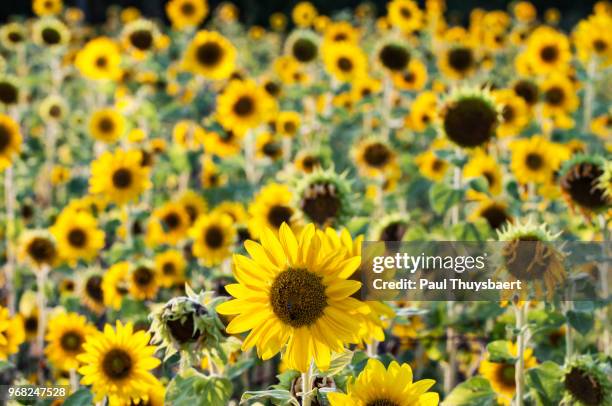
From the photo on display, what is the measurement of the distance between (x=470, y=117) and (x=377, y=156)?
1.01 meters

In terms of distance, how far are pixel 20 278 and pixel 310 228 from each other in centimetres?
234

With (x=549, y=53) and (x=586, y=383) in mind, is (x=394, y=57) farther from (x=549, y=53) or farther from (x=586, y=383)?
(x=586, y=383)

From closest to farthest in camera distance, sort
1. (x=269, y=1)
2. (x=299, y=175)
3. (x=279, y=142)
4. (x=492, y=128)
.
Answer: (x=492, y=128) < (x=299, y=175) < (x=279, y=142) < (x=269, y=1)

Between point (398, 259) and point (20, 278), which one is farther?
point (20, 278)

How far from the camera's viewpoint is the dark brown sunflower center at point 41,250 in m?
2.80

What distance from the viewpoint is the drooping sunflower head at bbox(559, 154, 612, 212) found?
1942 mm

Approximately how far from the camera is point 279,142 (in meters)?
4.31

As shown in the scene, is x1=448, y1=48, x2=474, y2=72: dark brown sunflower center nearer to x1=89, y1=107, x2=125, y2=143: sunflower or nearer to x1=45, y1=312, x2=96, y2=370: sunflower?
x1=89, y1=107, x2=125, y2=143: sunflower

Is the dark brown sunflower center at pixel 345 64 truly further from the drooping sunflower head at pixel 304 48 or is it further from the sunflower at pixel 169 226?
the sunflower at pixel 169 226

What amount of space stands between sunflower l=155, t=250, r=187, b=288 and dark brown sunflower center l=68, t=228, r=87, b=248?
→ 1.17ft

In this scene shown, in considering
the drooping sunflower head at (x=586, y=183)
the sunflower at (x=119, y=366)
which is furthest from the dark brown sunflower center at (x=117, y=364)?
the drooping sunflower head at (x=586, y=183)

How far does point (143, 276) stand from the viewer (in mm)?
2609

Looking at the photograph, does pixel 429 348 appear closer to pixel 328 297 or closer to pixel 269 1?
pixel 328 297

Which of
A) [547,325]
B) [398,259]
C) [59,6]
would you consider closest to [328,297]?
[398,259]
